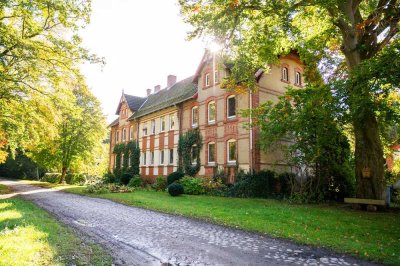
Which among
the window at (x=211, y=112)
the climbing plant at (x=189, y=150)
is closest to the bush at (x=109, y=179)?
the climbing plant at (x=189, y=150)

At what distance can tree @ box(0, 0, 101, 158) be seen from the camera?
488 inches

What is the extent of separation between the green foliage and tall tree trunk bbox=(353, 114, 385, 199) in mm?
60058

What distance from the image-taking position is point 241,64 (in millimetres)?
15867

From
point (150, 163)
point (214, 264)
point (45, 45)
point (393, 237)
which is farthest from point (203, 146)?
point (214, 264)

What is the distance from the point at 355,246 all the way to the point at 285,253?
6.30 feet

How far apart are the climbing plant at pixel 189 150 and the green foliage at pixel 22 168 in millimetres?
44564

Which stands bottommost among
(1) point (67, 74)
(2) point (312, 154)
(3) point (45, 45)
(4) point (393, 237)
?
(4) point (393, 237)

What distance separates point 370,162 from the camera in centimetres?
1506

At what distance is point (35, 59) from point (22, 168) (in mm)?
58185

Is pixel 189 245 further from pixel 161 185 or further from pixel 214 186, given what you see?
pixel 161 185

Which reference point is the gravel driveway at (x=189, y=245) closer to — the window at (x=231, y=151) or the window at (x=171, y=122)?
the window at (x=231, y=151)

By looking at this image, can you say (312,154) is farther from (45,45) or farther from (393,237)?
(45,45)

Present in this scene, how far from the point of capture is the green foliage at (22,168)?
2458 inches

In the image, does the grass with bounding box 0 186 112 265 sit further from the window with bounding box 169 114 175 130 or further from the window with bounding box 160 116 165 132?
the window with bounding box 160 116 165 132
